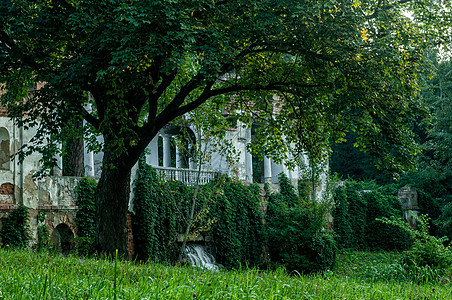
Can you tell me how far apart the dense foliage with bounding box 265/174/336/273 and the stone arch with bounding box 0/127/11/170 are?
10.3m

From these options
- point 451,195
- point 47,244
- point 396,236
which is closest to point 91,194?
point 47,244

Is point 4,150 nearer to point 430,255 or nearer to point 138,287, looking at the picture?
point 138,287

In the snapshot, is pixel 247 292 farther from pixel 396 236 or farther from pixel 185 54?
pixel 396 236

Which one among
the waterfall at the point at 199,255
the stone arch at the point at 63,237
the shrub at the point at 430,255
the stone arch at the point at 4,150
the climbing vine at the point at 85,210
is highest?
the stone arch at the point at 4,150

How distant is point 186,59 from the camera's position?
9391 mm

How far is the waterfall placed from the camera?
59.3ft

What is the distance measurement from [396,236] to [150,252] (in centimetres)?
1592

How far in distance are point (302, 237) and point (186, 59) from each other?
12.0 m

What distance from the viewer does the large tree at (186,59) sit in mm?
9430

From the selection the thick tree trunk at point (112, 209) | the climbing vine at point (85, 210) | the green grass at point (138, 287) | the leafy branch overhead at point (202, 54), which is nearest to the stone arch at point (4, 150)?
the climbing vine at point (85, 210)

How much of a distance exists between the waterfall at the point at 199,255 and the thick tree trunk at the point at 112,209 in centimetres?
720

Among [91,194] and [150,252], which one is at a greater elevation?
[91,194]

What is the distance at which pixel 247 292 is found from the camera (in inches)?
189

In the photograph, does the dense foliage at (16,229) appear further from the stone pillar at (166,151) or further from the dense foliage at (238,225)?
the stone pillar at (166,151)
